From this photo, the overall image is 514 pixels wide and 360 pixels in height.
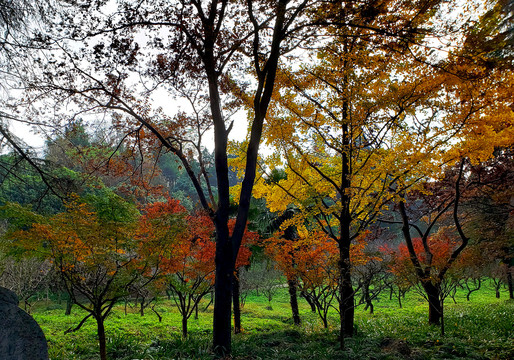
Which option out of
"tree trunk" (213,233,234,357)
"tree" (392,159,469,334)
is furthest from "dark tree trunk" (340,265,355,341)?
"tree trunk" (213,233,234,357)

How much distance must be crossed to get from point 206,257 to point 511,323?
8.78 meters

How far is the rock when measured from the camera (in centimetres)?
356

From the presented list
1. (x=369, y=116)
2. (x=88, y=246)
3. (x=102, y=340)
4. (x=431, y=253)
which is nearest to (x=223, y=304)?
(x=102, y=340)

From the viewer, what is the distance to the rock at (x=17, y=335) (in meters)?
3.56

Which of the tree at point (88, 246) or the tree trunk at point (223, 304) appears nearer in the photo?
the tree trunk at point (223, 304)

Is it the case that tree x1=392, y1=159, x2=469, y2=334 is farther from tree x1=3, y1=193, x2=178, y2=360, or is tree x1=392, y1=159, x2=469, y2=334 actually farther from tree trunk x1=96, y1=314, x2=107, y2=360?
tree trunk x1=96, y1=314, x2=107, y2=360

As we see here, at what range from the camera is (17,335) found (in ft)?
11.9

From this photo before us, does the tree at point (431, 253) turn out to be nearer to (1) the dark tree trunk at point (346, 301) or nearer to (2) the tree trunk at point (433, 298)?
(2) the tree trunk at point (433, 298)

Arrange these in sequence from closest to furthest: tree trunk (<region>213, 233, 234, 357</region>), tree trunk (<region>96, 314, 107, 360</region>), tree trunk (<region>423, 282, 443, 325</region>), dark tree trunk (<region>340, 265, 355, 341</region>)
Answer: tree trunk (<region>213, 233, 234, 357</region>), tree trunk (<region>96, 314, 107, 360</region>), dark tree trunk (<region>340, 265, 355, 341</region>), tree trunk (<region>423, 282, 443, 325</region>)

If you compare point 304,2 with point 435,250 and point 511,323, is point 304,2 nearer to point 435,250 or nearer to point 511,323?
point 511,323

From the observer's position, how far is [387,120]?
6.96m

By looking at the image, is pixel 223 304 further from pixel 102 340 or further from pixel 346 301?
pixel 346 301

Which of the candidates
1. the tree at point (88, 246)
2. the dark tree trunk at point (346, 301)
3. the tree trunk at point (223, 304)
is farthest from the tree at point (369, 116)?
the tree at point (88, 246)

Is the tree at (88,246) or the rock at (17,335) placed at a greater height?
the tree at (88,246)
